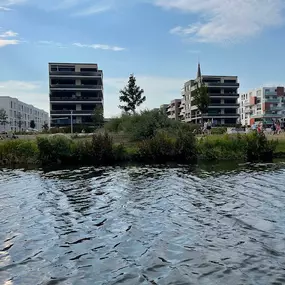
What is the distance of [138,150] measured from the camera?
118 ft

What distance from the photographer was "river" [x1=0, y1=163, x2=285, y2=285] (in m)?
7.29

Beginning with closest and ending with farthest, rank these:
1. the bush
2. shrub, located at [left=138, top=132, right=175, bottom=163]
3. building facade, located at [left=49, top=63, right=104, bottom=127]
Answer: the bush < shrub, located at [left=138, top=132, right=175, bottom=163] < building facade, located at [left=49, top=63, right=104, bottom=127]

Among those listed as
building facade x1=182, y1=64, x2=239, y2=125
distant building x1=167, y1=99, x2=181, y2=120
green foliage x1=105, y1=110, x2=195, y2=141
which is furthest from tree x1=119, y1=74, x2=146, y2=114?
distant building x1=167, y1=99, x2=181, y2=120

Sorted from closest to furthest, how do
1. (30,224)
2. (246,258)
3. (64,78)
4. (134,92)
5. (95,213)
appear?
1. (246,258)
2. (30,224)
3. (95,213)
4. (134,92)
5. (64,78)

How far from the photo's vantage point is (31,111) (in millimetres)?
185875

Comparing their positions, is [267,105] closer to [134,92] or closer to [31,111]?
[134,92]

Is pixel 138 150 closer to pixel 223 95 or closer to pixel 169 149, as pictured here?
pixel 169 149

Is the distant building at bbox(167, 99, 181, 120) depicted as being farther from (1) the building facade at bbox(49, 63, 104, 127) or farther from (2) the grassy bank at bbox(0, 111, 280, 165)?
(2) the grassy bank at bbox(0, 111, 280, 165)

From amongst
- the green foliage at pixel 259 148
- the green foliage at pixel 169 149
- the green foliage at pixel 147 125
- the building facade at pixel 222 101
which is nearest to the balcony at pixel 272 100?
the building facade at pixel 222 101

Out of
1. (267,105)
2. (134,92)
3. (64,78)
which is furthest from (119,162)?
(267,105)

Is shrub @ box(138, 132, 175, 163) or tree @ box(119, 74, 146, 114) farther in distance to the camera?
tree @ box(119, 74, 146, 114)

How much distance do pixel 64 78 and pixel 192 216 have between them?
99954 millimetres

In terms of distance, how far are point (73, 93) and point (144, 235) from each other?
329 ft

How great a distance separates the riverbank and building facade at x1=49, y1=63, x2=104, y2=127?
64.5 m
